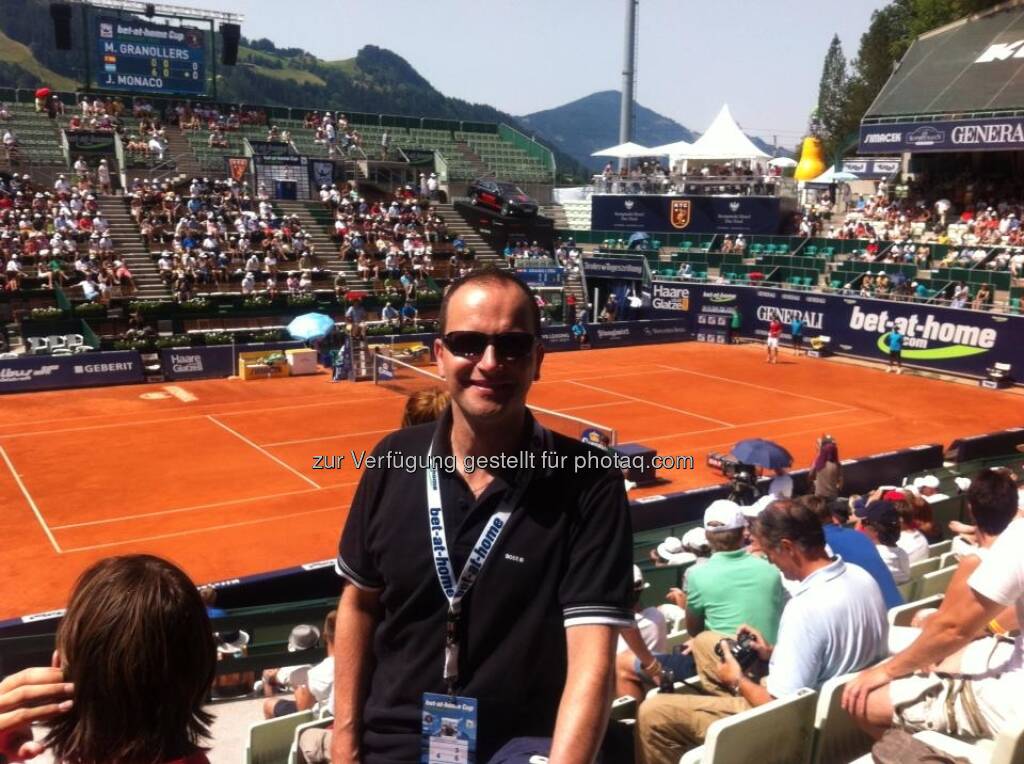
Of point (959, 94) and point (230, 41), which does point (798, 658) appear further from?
point (230, 41)

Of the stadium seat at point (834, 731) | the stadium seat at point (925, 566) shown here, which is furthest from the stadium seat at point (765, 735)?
the stadium seat at point (925, 566)

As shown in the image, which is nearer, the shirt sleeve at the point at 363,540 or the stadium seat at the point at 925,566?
the shirt sleeve at the point at 363,540

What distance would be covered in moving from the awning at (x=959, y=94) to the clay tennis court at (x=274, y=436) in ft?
48.0

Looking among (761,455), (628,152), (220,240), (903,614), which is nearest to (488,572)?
(903,614)

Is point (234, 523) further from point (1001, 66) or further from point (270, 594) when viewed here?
point (1001, 66)

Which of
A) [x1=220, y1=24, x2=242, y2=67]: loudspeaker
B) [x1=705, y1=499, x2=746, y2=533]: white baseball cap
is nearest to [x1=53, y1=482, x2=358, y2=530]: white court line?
[x1=705, y1=499, x2=746, y2=533]: white baseball cap

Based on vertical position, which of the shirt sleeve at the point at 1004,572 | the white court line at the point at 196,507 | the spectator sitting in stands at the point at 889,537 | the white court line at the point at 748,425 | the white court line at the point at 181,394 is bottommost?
the white court line at the point at 181,394

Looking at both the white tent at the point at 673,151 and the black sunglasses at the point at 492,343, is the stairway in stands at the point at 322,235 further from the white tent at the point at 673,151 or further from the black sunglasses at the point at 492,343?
the black sunglasses at the point at 492,343

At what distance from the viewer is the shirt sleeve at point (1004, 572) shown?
3748mm

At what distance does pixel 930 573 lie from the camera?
8367mm

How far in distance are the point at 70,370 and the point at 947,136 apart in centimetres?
3607

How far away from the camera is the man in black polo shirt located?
111 inches

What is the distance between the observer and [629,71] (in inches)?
2689

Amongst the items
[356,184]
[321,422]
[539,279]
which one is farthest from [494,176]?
[321,422]
